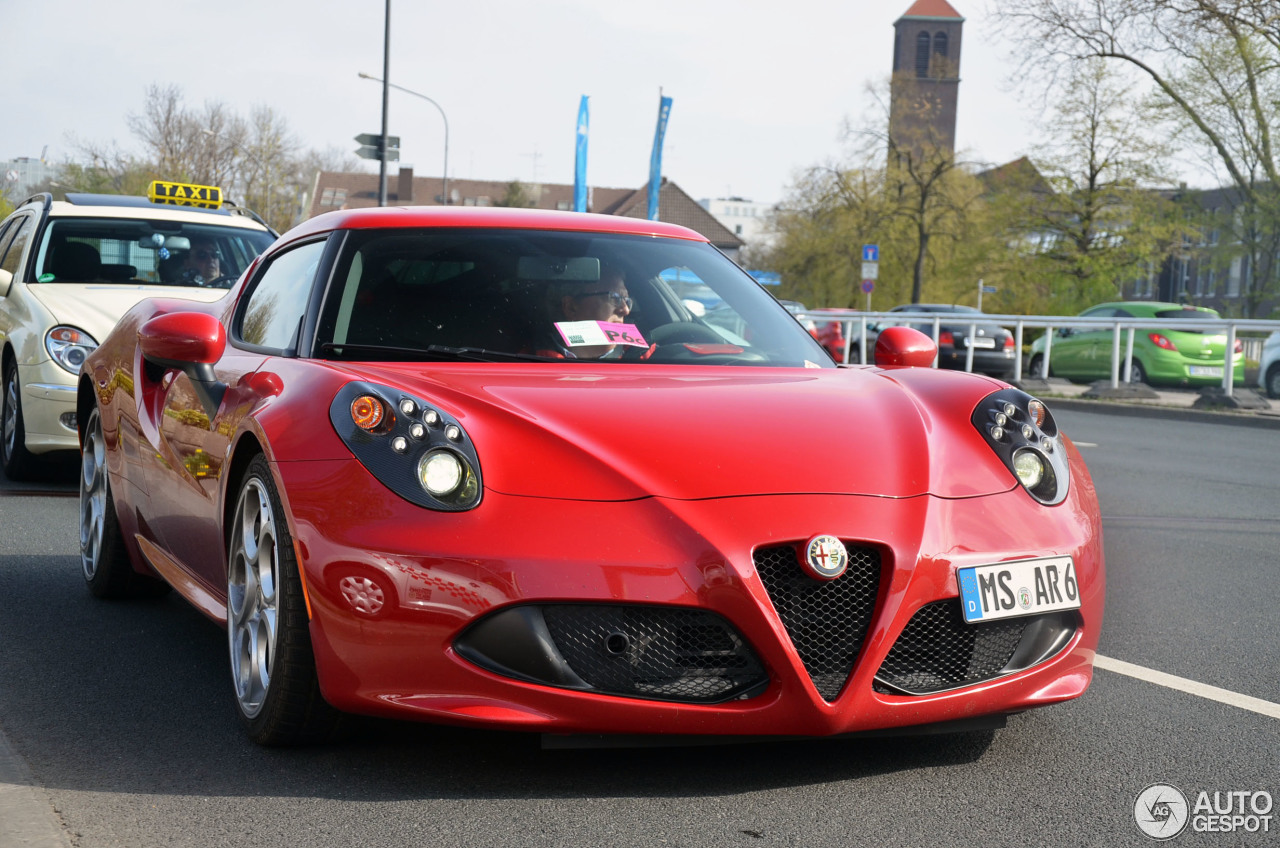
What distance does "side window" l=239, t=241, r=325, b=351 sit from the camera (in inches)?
162

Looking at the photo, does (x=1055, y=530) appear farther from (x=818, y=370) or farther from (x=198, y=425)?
(x=198, y=425)

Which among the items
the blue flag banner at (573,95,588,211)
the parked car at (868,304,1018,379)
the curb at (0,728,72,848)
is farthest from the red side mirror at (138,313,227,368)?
the blue flag banner at (573,95,588,211)

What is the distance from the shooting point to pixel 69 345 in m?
8.05

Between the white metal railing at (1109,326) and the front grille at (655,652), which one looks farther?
the white metal railing at (1109,326)

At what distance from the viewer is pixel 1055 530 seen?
3.27 metres

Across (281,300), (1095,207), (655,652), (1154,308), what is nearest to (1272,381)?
(1154,308)

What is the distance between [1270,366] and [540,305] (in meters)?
16.1

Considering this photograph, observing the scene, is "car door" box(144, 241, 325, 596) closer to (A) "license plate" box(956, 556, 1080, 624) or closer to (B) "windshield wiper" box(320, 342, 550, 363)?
(B) "windshield wiper" box(320, 342, 550, 363)

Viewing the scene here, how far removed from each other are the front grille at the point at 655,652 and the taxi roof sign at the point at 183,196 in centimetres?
856

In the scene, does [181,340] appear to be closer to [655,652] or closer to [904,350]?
[655,652]

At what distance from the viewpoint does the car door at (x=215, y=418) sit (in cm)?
382

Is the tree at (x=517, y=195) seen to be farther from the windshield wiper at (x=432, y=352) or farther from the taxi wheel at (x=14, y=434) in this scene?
the windshield wiper at (x=432, y=352)

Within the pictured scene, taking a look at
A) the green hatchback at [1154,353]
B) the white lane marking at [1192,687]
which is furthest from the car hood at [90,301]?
the green hatchback at [1154,353]

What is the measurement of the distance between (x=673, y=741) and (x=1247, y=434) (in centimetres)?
1360
